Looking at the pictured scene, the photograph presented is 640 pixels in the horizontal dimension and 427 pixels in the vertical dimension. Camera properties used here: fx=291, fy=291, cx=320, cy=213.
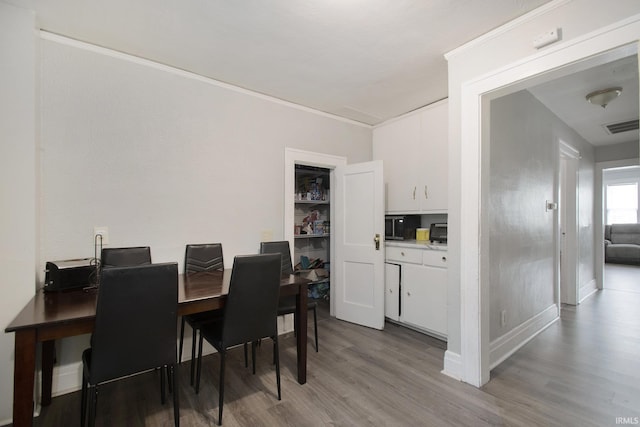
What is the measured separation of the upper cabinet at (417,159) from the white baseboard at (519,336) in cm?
132

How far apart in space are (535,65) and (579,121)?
9.11ft

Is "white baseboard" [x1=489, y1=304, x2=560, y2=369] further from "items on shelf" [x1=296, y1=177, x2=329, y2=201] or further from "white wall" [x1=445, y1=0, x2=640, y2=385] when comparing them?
"items on shelf" [x1=296, y1=177, x2=329, y2=201]

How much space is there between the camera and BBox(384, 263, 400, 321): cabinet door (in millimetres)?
3266

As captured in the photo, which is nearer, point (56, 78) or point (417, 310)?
point (56, 78)

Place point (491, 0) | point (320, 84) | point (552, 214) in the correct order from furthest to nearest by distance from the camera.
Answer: point (552, 214)
point (320, 84)
point (491, 0)

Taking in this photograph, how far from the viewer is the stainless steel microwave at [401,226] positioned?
3533 mm

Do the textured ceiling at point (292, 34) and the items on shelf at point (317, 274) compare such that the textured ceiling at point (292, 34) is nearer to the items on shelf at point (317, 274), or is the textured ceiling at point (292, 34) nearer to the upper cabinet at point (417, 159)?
the upper cabinet at point (417, 159)

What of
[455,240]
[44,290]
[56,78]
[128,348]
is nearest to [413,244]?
[455,240]

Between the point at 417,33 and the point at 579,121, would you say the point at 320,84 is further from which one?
the point at 579,121

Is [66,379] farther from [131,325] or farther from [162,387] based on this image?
[131,325]

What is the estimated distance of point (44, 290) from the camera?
190 centimetres

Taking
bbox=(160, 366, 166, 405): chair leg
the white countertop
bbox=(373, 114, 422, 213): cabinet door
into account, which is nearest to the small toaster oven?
the white countertop

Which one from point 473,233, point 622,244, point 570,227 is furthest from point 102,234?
point 622,244

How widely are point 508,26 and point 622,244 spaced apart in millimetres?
8964
